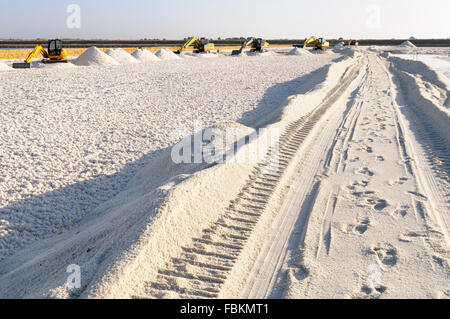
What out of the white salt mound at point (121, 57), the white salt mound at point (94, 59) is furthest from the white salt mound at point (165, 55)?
the white salt mound at point (94, 59)

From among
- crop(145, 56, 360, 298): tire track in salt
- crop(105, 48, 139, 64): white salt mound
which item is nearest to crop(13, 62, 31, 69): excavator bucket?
crop(105, 48, 139, 64): white salt mound

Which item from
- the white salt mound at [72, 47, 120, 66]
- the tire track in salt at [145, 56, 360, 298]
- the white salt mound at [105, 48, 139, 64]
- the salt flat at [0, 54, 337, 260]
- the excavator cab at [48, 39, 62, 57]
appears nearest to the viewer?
the tire track in salt at [145, 56, 360, 298]

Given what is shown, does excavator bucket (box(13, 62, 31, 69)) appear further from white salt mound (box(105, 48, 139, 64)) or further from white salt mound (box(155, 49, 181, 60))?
white salt mound (box(155, 49, 181, 60))

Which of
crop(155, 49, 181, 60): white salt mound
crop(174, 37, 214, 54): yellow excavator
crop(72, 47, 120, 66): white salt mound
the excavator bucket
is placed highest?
crop(174, 37, 214, 54): yellow excavator

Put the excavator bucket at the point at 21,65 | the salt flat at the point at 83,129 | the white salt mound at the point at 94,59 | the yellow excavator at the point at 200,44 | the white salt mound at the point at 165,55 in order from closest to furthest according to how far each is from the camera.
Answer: the salt flat at the point at 83,129 < the excavator bucket at the point at 21,65 < the white salt mound at the point at 94,59 < the white salt mound at the point at 165,55 < the yellow excavator at the point at 200,44

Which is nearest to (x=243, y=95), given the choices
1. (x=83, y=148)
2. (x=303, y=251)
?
(x=83, y=148)

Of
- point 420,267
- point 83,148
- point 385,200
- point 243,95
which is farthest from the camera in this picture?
point 243,95

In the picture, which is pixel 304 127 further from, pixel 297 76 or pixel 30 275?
pixel 297 76

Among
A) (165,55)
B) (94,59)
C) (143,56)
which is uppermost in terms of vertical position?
(165,55)

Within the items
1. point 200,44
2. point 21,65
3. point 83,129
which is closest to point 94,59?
point 21,65

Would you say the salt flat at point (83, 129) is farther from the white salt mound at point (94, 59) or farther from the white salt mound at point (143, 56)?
the white salt mound at point (143, 56)

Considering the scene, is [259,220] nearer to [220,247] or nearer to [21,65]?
[220,247]

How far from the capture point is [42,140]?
7.17 m
